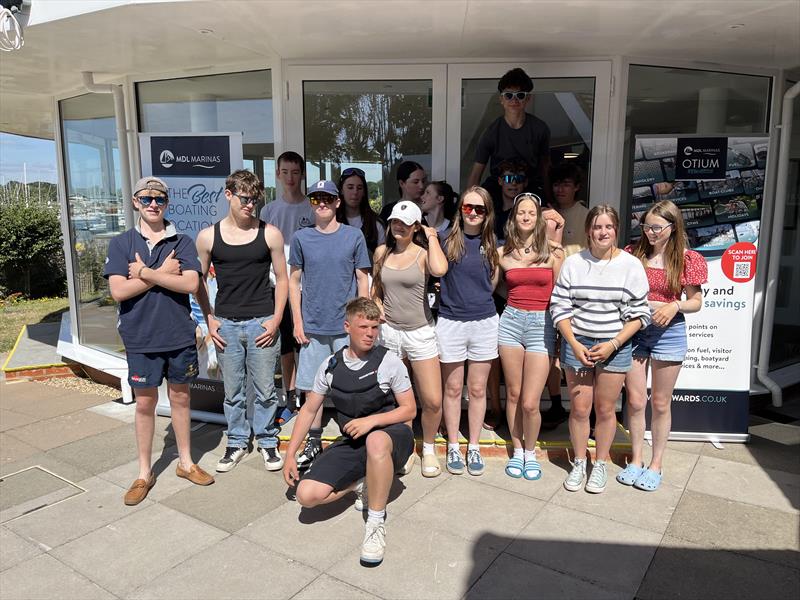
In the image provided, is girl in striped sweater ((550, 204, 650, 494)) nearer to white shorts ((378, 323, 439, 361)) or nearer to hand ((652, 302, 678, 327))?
hand ((652, 302, 678, 327))

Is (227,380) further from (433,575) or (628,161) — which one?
(628,161)

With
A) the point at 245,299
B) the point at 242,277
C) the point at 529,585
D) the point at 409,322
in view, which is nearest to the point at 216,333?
the point at 245,299

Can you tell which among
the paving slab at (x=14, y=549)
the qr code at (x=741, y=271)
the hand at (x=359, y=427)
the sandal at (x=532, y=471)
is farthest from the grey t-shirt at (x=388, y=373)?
the qr code at (x=741, y=271)

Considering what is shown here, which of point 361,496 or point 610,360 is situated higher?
point 610,360

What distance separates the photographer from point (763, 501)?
3.16 metres

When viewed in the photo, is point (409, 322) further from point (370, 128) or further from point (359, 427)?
point (370, 128)

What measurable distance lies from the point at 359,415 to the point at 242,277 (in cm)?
112

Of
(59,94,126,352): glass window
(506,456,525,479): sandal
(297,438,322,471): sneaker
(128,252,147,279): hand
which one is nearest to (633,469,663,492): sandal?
(506,456,525,479): sandal

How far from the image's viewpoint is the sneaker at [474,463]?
11.3 ft

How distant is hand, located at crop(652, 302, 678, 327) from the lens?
3.12 m

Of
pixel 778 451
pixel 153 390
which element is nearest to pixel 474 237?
pixel 153 390

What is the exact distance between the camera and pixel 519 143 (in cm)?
391

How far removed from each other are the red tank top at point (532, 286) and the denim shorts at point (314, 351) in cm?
105

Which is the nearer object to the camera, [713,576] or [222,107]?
[713,576]
